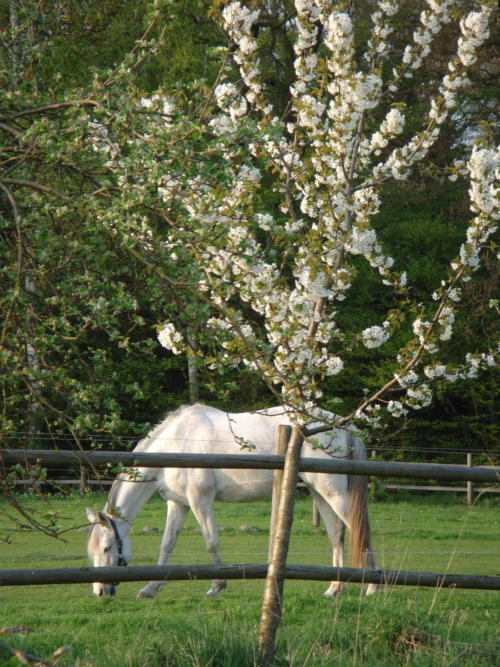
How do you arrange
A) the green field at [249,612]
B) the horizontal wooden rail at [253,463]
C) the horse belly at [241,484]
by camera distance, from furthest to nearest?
1. the horse belly at [241,484]
2. the horizontal wooden rail at [253,463]
3. the green field at [249,612]

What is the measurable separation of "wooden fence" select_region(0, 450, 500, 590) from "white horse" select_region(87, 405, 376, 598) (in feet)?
7.78

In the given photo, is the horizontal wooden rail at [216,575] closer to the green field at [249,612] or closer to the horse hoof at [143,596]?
the green field at [249,612]

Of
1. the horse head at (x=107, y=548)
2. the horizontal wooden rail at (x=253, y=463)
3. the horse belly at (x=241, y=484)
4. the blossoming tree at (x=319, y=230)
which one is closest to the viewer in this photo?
the blossoming tree at (x=319, y=230)

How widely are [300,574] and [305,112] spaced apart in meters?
2.94

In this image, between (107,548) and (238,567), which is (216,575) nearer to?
(238,567)

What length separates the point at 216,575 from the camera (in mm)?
4969

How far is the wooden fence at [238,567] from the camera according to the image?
179 inches

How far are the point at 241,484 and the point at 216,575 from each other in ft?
14.6

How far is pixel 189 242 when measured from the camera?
341cm

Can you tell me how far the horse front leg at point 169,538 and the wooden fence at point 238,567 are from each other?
301 centimetres

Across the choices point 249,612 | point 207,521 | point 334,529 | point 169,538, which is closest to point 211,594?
point 169,538

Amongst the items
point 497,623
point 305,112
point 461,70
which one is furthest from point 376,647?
point 461,70

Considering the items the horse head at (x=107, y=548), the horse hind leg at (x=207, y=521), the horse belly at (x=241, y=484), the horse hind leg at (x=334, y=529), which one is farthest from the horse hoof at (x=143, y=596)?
the horse hind leg at (x=334, y=529)

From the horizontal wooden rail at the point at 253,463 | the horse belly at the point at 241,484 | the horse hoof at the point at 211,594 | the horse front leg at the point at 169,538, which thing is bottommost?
the horse hoof at the point at 211,594
